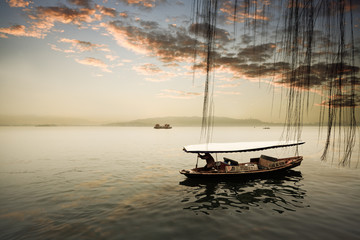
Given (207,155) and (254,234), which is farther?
(207,155)

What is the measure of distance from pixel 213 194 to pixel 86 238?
9.86m

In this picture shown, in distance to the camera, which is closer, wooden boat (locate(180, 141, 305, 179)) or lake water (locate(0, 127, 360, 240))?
lake water (locate(0, 127, 360, 240))

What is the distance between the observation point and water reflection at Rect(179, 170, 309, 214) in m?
13.5

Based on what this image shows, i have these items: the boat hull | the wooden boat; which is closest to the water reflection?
the boat hull

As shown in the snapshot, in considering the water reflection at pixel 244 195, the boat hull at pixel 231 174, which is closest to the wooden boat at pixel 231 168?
the boat hull at pixel 231 174

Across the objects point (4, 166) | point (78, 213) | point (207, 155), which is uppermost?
point (207, 155)

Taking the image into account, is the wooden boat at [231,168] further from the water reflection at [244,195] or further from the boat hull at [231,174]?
the water reflection at [244,195]

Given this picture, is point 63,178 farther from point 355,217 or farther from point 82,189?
point 355,217

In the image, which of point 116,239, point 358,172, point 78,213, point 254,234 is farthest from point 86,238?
point 358,172

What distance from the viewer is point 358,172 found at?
78.2 ft

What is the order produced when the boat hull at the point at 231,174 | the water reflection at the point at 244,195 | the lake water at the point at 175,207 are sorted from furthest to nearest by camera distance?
1. the boat hull at the point at 231,174
2. the water reflection at the point at 244,195
3. the lake water at the point at 175,207

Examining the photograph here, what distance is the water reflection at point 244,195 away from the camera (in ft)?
44.2

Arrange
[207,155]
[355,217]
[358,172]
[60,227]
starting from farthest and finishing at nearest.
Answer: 1. [358,172]
2. [207,155]
3. [355,217]
4. [60,227]

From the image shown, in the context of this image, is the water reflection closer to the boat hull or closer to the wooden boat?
the boat hull
